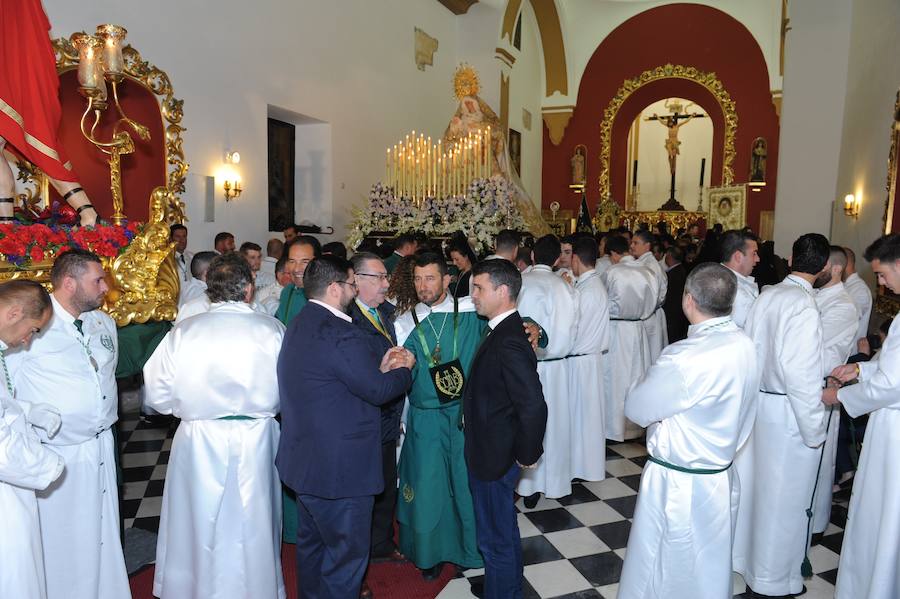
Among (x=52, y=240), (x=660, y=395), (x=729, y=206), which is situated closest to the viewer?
(x=660, y=395)

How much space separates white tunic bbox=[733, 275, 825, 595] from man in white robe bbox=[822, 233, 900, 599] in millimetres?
338

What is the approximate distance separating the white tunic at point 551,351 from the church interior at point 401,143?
0.19 meters

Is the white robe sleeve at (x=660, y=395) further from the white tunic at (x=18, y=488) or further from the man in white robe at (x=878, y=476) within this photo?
the white tunic at (x=18, y=488)

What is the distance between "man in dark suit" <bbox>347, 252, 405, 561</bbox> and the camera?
353 centimetres

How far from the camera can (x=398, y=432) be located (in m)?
Answer: 3.94

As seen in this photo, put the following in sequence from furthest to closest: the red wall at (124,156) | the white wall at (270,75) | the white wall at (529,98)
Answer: the white wall at (529,98)
the white wall at (270,75)
the red wall at (124,156)

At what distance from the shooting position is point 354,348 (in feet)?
9.39

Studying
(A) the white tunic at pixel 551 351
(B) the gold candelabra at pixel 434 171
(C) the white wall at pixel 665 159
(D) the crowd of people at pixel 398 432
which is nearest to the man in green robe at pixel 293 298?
(D) the crowd of people at pixel 398 432

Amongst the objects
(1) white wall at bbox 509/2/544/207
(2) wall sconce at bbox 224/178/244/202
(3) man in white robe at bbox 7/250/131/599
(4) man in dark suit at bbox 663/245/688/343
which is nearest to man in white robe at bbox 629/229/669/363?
(4) man in dark suit at bbox 663/245/688/343

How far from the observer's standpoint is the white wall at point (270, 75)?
7.71 meters

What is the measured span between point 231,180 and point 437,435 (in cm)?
626

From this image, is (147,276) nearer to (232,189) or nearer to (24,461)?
(24,461)

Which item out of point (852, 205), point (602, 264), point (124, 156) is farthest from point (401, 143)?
point (852, 205)

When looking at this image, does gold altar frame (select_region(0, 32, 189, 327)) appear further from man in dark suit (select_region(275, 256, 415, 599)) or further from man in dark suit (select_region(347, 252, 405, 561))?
man in dark suit (select_region(275, 256, 415, 599))
